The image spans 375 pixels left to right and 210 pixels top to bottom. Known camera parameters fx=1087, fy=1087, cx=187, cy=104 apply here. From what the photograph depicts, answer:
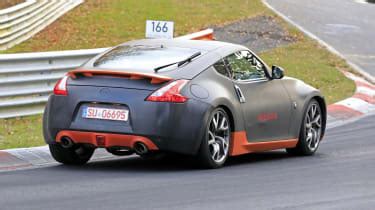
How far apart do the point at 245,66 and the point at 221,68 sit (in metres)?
0.57

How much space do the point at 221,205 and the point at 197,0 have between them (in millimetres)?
22678

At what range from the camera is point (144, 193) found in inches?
355

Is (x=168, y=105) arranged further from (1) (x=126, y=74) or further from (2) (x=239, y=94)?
(2) (x=239, y=94)

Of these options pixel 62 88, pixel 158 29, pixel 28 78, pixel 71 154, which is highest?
pixel 62 88

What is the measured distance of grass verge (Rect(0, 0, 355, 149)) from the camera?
70.7 feet

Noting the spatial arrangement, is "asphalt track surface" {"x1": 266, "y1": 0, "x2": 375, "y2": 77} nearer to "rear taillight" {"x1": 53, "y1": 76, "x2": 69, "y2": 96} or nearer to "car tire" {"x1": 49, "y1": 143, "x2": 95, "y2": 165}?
"car tire" {"x1": 49, "y1": 143, "x2": 95, "y2": 165}

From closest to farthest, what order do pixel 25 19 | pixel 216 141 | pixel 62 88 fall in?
pixel 62 88, pixel 216 141, pixel 25 19

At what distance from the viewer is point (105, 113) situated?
10414mm

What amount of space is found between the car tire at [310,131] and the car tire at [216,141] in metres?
1.67

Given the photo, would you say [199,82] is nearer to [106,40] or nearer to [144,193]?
[144,193]

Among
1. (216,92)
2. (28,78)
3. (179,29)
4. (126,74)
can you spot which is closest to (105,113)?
(126,74)

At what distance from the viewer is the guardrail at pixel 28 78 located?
14734mm

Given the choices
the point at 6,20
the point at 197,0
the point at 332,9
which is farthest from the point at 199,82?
the point at 332,9

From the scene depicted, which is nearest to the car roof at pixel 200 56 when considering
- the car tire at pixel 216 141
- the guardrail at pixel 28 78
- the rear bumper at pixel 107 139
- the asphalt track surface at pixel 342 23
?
the car tire at pixel 216 141
